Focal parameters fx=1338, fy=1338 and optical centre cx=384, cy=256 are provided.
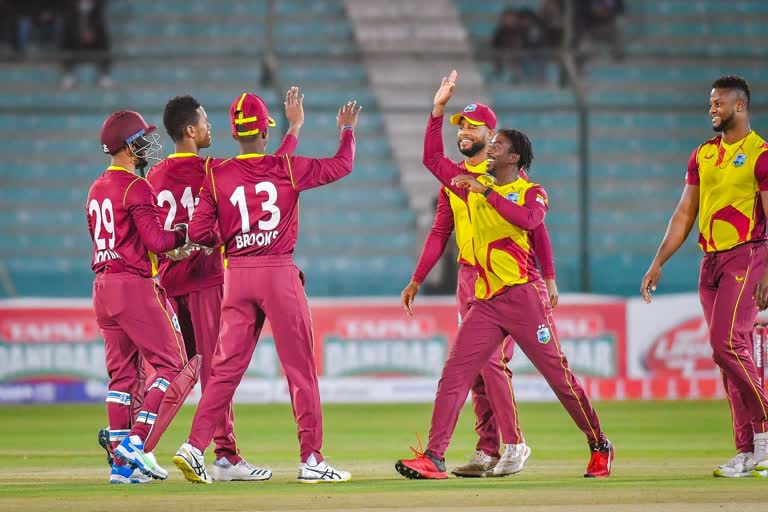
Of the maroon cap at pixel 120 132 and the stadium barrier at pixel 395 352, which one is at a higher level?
the maroon cap at pixel 120 132

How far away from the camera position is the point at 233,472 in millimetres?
8469

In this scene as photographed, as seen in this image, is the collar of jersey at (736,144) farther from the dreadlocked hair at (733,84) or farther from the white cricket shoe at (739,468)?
the white cricket shoe at (739,468)

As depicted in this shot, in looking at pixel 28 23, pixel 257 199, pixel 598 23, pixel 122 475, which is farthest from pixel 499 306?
pixel 28 23

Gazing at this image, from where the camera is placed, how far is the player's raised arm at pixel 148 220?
799cm

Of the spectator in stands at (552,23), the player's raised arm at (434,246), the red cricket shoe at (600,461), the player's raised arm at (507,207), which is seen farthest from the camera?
the spectator in stands at (552,23)

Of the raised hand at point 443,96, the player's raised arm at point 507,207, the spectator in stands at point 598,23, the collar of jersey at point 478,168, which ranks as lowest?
the player's raised arm at point 507,207

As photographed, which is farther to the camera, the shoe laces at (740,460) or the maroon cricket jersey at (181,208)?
the maroon cricket jersey at (181,208)

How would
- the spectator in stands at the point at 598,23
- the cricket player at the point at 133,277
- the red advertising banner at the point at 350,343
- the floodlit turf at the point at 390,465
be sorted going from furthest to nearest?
the spectator in stands at the point at 598,23 < the red advertising banner at the point at 350,343 < the cricket player at the point at 133,277 < the floodlit turf at the point at 390,465

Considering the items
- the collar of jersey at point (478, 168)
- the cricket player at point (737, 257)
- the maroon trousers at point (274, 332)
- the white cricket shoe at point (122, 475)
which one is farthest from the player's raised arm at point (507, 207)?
the white cricket shoe at point (122, 475)

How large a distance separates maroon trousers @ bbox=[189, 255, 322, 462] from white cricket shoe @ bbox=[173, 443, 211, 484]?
0.16m

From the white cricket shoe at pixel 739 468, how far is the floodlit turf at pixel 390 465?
15cm

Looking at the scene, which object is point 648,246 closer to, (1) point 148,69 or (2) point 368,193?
(2) point 368,193

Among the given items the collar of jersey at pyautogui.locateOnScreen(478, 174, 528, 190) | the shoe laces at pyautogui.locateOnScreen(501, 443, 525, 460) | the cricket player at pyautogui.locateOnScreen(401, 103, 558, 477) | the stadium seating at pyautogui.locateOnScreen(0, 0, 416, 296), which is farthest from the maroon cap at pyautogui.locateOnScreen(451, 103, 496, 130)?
the stadium seating at pyautogui.locateOnScreen(0, 0, 416, 296)

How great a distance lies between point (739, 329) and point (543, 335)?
1217mm
